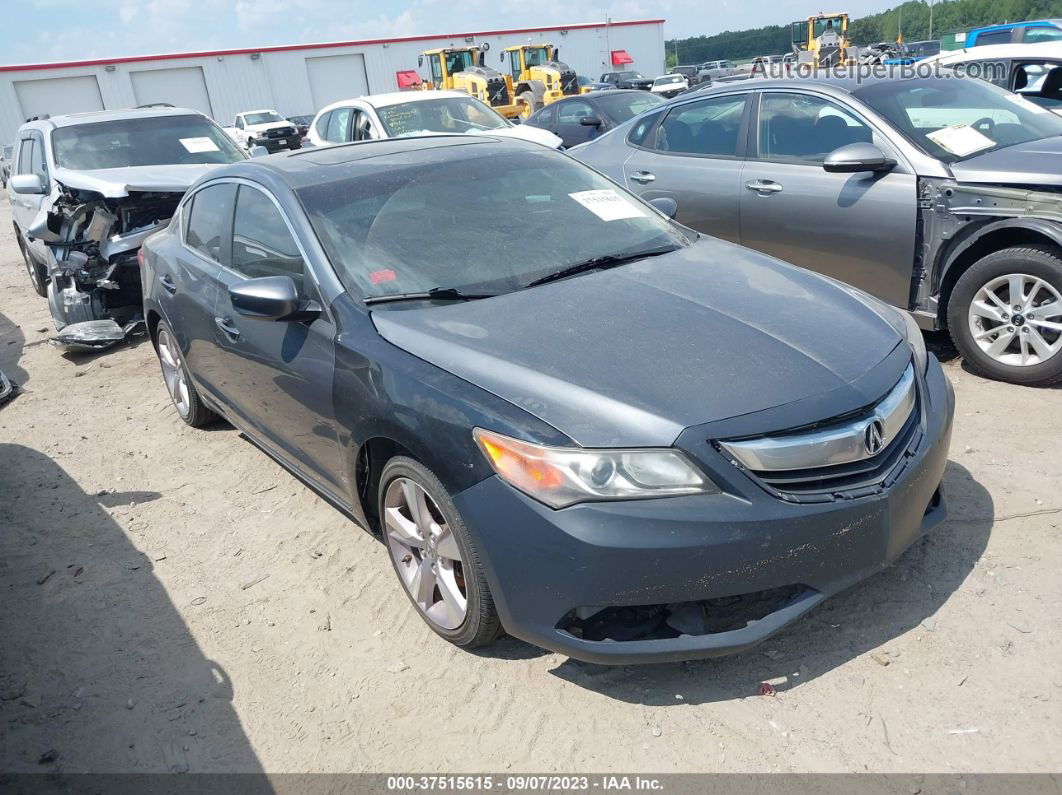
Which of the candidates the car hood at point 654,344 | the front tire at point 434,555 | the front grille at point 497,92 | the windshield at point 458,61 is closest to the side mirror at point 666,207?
the car hood at point 654,344

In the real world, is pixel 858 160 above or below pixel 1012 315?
above

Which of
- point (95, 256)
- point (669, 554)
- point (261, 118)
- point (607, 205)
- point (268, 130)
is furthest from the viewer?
point (261, 118)

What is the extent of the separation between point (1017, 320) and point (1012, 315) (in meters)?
0.04

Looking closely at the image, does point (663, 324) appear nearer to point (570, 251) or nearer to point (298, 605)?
point (570, 251)

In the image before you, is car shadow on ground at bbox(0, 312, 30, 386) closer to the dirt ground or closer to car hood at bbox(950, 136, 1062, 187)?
the dirt ground

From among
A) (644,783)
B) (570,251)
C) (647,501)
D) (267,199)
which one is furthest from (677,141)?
(644,783)

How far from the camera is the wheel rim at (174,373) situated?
5137 mm

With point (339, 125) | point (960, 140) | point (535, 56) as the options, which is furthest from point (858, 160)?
point (535, 56)

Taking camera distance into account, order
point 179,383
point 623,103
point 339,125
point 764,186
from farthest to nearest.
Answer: point 623,103, point 339,125, point 764,186, point 179,383

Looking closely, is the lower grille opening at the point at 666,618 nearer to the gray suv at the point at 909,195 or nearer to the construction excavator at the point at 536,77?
the gray suv at the point at 909,195

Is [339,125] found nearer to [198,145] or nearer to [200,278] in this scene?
[198,145]

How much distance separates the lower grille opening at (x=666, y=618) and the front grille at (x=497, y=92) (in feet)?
86.0

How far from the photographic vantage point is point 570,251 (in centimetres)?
347

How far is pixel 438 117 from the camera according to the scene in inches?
421
